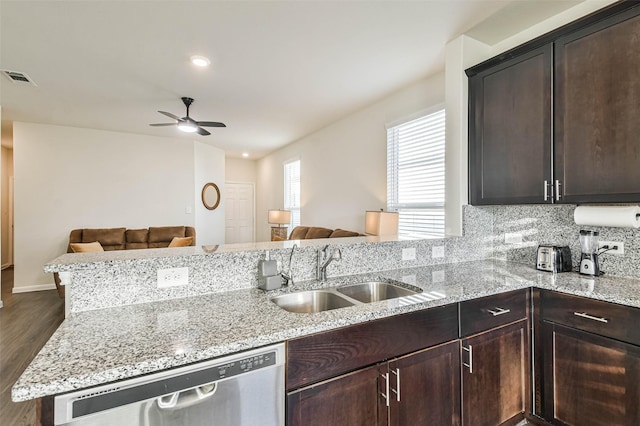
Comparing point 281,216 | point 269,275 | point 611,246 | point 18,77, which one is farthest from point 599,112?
point 281,216

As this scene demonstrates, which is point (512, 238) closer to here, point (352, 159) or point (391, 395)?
point (391, 395)

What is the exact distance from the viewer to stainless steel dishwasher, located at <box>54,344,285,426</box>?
2.68 ft

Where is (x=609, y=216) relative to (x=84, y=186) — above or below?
below

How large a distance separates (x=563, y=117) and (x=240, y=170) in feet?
24.4

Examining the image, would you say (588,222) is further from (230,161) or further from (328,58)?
(230,161)

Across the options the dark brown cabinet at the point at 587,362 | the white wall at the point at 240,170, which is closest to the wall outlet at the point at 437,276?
the dark brown cabinet at the point at 587,362

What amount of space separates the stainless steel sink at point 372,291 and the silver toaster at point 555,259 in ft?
3.80

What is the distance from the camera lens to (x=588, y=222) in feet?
6.11

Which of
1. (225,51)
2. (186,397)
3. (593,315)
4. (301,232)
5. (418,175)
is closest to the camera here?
(186,397)

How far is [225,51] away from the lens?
2.66 meters

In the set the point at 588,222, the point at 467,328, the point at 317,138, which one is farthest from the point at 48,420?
the point at 317,138

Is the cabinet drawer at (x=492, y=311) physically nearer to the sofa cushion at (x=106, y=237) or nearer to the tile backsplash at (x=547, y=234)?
the tile backsplash at (x=547, y=234)

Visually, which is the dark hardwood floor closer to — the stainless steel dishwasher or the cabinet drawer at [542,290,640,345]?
the stainless steel dishwasher

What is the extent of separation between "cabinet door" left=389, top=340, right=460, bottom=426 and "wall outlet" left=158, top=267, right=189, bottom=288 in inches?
41.3
